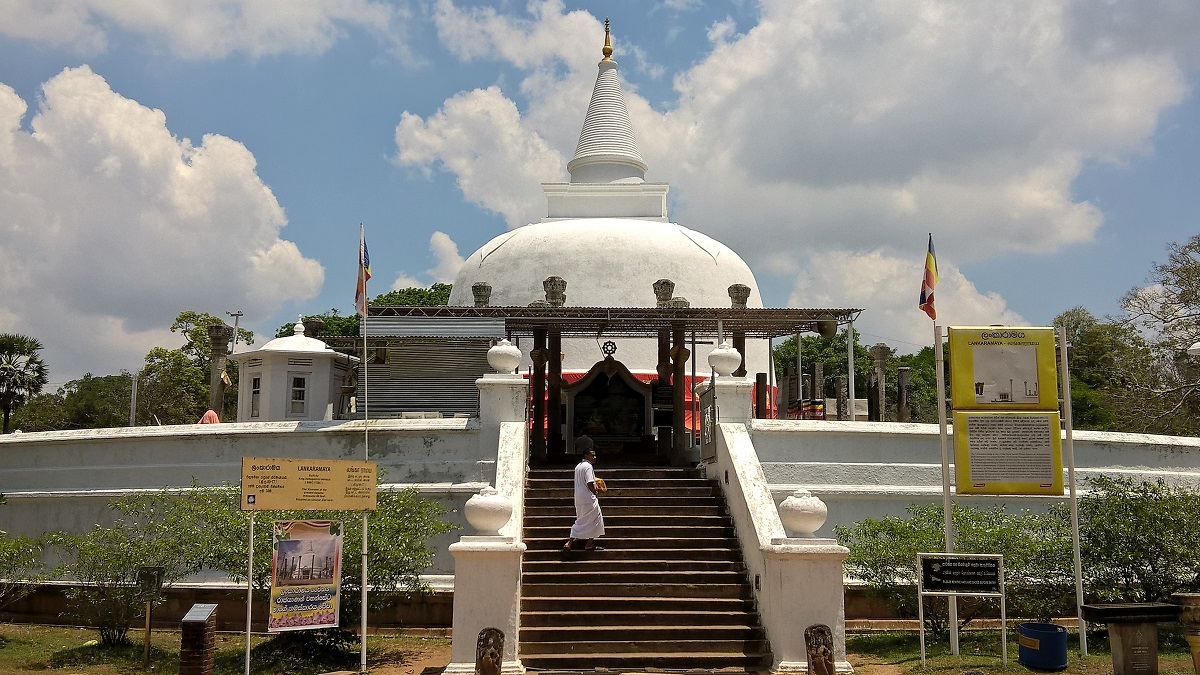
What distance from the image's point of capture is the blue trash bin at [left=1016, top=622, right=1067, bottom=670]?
1013 centimetres

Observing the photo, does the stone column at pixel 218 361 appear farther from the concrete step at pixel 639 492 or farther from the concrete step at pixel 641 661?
the concrete step at pixel 641 661

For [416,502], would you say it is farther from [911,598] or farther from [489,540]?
[911,598]

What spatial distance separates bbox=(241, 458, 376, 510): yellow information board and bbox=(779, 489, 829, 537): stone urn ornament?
14.3 feet

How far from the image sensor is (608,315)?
17.4m

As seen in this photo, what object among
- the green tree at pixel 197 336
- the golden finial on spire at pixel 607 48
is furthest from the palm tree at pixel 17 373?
the golden finial on spire at pixel 607 48

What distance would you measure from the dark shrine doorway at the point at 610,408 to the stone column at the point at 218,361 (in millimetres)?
8099

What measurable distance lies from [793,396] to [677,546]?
13.4 meters

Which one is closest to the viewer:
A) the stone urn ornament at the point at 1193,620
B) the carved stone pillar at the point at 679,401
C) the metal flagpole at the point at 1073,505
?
the stone urn ornament at the point at 1193,620

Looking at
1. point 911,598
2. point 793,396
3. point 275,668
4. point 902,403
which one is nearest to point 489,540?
point 275,668

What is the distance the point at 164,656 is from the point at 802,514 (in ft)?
25.2

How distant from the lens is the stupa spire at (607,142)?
32.1m

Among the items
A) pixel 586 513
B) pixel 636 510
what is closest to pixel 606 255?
pixel 636 510

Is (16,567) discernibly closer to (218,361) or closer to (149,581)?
(149,581)

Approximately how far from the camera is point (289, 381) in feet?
71.0
